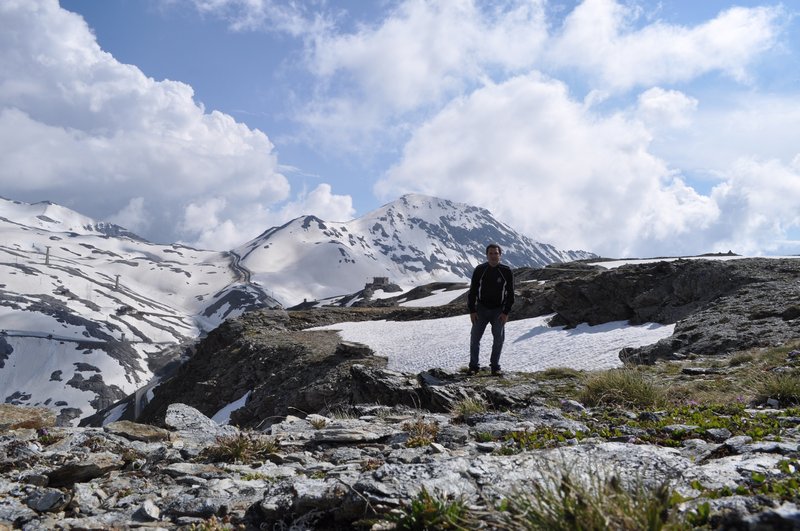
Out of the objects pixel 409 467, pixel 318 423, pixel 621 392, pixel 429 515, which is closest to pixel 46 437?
pixel 318 423

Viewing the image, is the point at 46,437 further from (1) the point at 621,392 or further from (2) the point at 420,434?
(1) the point at 621,392

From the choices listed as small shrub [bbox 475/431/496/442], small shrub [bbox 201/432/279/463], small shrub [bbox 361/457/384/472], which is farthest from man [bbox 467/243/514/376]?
small shrub [bbox 361/457/384/472]

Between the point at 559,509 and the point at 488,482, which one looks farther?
the point at 488,482

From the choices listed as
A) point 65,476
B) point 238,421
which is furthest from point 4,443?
point 238,421

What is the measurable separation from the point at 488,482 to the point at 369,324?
31457mm

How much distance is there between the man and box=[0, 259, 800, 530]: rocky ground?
1176mm

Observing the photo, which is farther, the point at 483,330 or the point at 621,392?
the point at 483,330

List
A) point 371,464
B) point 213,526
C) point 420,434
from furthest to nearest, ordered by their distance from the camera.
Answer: point 420,434, point 371,464, point 213,526

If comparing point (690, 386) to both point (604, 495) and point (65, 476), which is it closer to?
point (604, 495)

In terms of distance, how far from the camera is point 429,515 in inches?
139

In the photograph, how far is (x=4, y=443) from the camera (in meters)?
6.69

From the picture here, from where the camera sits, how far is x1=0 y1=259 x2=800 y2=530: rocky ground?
3.40 m

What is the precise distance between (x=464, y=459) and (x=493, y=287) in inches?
331

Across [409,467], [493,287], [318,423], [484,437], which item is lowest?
[318,423]
